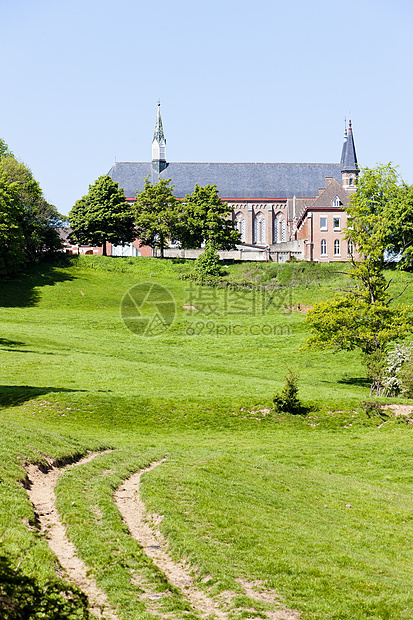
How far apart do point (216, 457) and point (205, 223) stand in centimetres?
7511

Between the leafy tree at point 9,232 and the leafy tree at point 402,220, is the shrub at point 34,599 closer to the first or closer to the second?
the leafy tree at point 9,232

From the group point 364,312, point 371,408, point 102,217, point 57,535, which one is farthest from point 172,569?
point 102,217

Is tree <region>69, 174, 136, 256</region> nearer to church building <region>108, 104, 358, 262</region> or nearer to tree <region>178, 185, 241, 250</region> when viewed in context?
tree <region>178, 185, 241, 250</region>

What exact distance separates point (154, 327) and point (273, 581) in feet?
151

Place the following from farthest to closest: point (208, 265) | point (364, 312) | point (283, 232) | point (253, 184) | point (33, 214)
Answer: point (253, 184), point (283, 232), point (33, 214), point (208, 265), point (364, 312)

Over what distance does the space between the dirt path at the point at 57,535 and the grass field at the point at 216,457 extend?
0.80 ft

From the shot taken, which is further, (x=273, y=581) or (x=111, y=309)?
(x=111, y=309)

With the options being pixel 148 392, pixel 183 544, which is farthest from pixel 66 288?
pixel 183 544

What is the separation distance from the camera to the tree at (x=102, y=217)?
296 feet

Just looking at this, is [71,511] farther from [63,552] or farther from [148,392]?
[148,392]

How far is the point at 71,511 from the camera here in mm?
13344

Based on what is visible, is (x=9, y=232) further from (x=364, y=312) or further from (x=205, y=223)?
(x=364, y=312)

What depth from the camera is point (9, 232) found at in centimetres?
6800

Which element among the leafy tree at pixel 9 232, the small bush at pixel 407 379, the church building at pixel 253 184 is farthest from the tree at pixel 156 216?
the small bush at pixel 407 379
